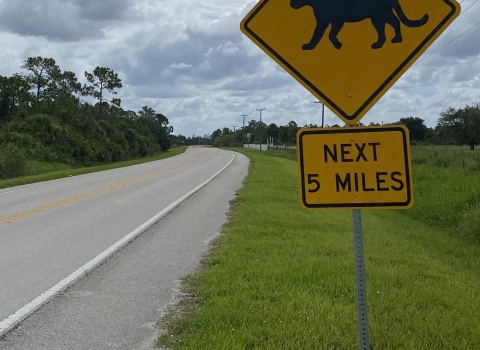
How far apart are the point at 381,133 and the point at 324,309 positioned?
7.92ft

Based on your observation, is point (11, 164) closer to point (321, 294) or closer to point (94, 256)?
point (94, 256)

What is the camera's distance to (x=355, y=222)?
3.12 metres

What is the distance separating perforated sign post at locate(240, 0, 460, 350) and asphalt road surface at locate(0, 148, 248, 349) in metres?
2.30

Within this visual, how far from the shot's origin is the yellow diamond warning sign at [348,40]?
3.12 meters

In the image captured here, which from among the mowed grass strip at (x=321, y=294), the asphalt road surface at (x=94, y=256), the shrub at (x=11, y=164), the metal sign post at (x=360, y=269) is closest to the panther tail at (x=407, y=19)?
the metal sign post at (x=360, y=269)

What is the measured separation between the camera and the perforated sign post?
121 inches

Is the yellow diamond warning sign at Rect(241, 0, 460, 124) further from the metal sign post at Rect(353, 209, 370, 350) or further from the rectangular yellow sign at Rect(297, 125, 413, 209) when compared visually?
the metal sign post at Rect(353, 209, 370, 350)

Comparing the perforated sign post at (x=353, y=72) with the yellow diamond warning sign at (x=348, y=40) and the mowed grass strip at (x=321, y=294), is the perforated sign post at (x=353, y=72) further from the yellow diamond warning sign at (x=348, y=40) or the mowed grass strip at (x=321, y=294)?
the mowed grass strip at (x=321, y=294)

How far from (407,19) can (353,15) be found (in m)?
0.31

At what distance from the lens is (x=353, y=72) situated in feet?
10.6

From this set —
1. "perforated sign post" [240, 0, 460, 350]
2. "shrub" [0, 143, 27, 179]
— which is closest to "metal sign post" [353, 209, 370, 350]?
"perforated sign post" [240, 0, 460, 350]

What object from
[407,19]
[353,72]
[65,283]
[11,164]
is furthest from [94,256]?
[11,164]

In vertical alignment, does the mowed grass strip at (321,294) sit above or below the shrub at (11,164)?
below

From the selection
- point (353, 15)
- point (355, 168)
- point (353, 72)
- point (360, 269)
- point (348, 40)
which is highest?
point (353, 15)
